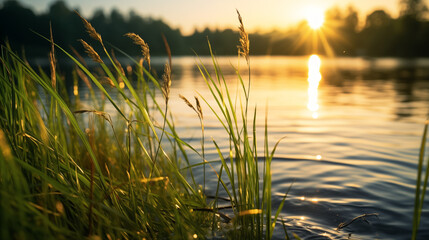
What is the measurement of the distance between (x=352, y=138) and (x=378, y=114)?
12.9 feet

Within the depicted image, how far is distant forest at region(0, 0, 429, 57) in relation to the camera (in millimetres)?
77125

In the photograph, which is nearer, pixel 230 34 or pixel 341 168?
pixel 341 168

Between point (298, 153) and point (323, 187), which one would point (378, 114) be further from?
point (323, 187)

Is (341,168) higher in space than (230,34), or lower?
lower

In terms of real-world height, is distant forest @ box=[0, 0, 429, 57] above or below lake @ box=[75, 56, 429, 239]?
above

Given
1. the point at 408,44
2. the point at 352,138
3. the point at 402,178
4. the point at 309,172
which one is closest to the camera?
the point at 402,178

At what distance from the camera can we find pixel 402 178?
4.38m

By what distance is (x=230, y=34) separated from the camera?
313 ft

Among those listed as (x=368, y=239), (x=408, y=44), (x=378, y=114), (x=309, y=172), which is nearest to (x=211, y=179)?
(x=309, y=172)

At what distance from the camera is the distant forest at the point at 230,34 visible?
3036 inches

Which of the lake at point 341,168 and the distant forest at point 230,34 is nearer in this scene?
the lake at point 341,168

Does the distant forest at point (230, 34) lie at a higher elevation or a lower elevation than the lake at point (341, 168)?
higher

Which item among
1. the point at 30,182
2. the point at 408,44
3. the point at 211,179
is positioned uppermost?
the point at 408,44

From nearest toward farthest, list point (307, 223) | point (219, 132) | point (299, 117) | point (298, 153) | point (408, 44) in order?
point (307, 223), point (298, 153), point (219, 132), point (299, 117), point (408, 44)
